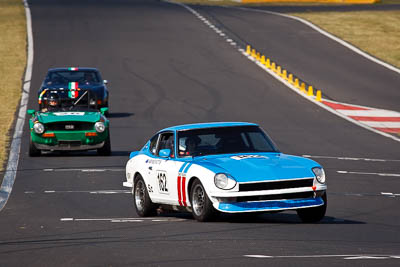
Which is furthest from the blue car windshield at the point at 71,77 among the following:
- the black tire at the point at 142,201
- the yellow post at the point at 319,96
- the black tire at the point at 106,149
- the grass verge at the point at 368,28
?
the grass verge at the point at 368,28

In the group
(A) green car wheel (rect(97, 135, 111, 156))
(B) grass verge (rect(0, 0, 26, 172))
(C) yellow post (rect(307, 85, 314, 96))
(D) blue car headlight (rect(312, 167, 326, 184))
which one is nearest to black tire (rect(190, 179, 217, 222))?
(D) blue car headlight (rect(312, 167, 326, 184))

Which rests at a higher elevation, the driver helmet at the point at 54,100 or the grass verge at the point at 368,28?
the driver helmet at the point at 54,100

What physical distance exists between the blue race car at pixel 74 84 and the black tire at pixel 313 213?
1688 centimetres

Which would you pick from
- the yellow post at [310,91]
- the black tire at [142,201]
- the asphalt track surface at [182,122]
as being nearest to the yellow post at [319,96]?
the asphalt track surface at [182,122]

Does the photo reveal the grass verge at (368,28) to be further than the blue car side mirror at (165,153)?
Yes

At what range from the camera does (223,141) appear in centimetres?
1323

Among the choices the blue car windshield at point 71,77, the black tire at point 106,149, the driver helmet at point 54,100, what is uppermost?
the black tire at point 106,149

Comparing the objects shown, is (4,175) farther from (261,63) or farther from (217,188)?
(261,63)

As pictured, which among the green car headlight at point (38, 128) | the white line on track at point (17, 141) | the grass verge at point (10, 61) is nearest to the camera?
the white line on track at point (17, 141)

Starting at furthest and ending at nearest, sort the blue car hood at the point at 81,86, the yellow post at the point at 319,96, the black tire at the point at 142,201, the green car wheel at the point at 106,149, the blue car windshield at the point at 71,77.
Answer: the yellow post at the point at 319,96
the blue car windshield at the point at 71,77
the blue car hood at the point at 81,86
the green car wheel at the point at 106,149
the black tire at the point at 142,201

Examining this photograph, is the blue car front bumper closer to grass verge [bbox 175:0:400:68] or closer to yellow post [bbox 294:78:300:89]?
yellow post [bbox 294:78:300:89]

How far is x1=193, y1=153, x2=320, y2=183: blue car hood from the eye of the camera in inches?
467

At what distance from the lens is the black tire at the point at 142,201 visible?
13.8 metres

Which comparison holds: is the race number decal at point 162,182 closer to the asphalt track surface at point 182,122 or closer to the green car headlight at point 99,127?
the asphalt track surface at point 182,122
